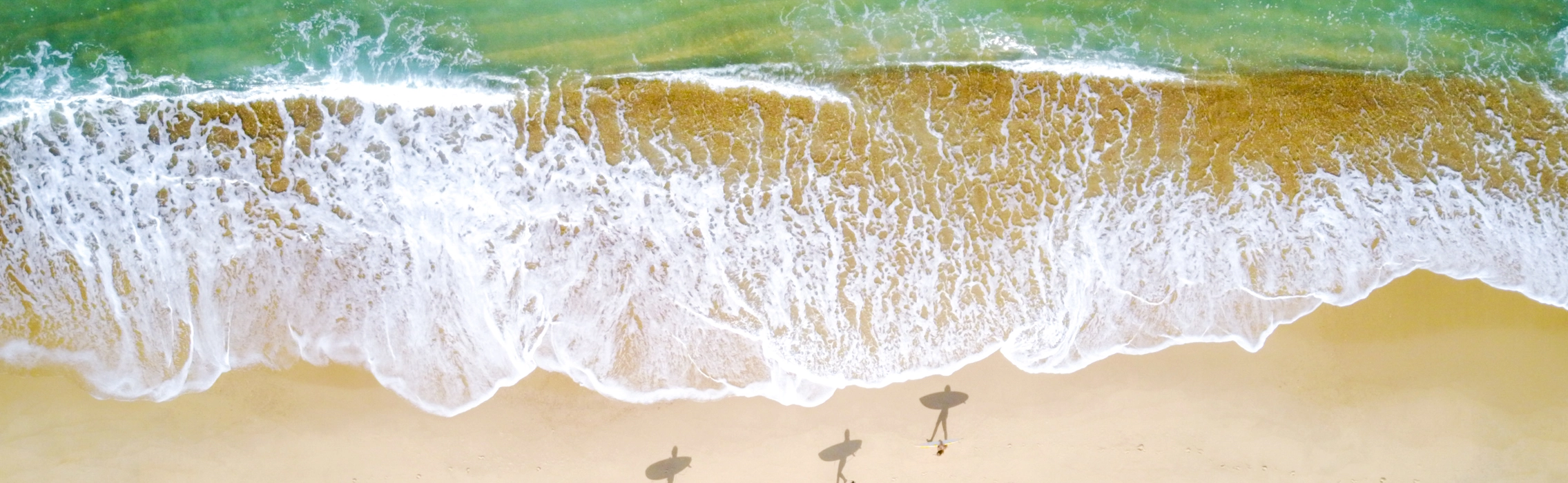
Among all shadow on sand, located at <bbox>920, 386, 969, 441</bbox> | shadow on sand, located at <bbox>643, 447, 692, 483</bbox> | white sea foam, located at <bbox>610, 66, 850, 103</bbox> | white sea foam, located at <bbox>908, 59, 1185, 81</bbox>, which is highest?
white sea foam, located at <bbox>908, 59, 1185, 81</bbox>

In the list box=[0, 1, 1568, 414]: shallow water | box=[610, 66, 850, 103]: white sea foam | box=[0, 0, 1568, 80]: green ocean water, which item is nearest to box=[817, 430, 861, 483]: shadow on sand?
box=[0, 1, 1568, 414]: shallow water

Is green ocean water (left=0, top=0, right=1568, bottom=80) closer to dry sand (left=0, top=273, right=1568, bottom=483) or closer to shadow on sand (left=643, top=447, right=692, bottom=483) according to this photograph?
dry sand (left=0, top=273, right=1568, bottom=483)

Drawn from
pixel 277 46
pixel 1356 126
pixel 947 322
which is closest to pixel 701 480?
pixel 947 322

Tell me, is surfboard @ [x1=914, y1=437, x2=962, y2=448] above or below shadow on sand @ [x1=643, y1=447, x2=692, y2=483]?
above

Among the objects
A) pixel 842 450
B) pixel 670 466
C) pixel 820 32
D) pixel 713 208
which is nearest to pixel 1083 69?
pixel 820 32

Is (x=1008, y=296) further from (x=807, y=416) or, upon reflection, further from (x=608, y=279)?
(x=608, y=279)

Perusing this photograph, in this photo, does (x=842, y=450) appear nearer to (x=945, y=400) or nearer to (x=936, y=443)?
(x=936, y=443)

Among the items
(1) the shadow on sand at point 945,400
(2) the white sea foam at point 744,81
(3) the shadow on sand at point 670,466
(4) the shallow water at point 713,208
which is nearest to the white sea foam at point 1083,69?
(4) the shallow water at point 713,208
